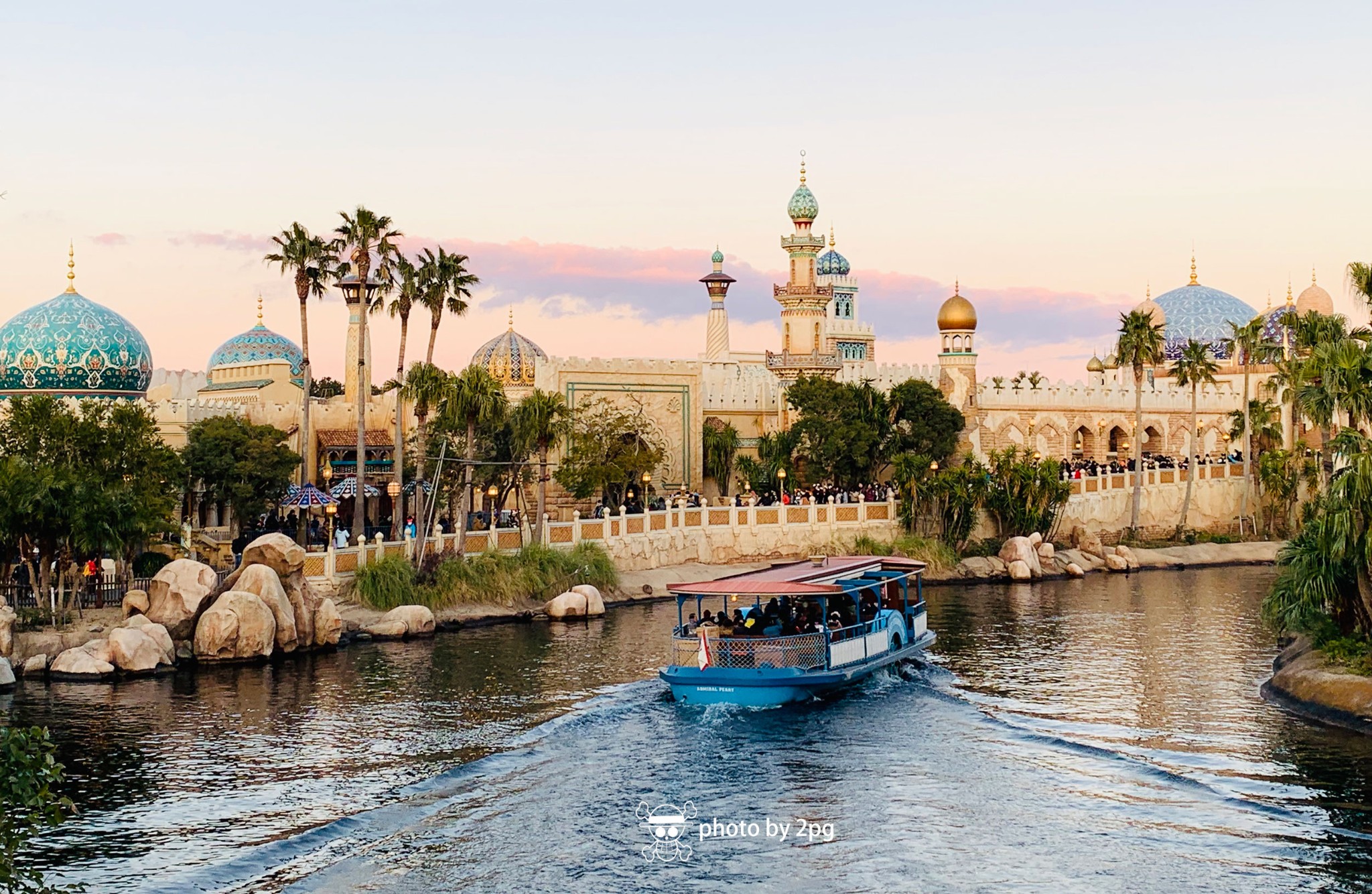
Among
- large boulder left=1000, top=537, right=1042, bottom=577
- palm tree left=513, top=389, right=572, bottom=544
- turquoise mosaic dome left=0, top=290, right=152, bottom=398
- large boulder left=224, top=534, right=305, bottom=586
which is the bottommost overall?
large boulder left=1000, top=537, right=1042, bottom=577

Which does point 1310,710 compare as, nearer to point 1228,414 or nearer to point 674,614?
point 674,614

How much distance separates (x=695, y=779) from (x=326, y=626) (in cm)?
1484

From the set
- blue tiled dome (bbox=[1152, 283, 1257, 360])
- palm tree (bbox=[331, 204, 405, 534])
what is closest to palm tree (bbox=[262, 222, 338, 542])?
palm tree (bbox=[331, 204, 405, 534])

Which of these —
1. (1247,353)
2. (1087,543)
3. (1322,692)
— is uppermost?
(1247,353)

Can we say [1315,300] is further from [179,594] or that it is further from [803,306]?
[179,594]

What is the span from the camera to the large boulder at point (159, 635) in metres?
30.8

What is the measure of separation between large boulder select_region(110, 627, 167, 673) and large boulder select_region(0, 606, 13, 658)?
2004 mm

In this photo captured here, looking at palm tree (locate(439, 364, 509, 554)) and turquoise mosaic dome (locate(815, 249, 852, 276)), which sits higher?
turquoise mosaic dome (locate(815, 249, 852, 276))

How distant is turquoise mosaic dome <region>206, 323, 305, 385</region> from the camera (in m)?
63.3

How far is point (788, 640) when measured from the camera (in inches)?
1075

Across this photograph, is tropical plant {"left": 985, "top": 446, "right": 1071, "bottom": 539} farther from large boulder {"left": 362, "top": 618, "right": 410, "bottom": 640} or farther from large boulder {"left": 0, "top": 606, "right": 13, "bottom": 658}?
large boulder {"left": 0, "top": 606, "right": 13, "bottom": 658}

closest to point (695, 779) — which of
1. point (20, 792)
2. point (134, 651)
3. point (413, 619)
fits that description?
point (20, 792)

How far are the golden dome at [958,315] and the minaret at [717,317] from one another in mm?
19024

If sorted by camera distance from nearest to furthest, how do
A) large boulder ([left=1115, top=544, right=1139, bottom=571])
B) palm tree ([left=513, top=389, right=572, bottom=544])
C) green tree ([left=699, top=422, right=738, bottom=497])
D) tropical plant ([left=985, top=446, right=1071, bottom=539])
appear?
palm tree ([left=513, top=389, right=572, bottom=544])
tropical plant ([left=985, top=446, right=1071, bottom=539])
large boulder ([left=1115, top=544, right=1139, bottom=571])
green tree ([left=699, top=422, right=738, bottom=497])
